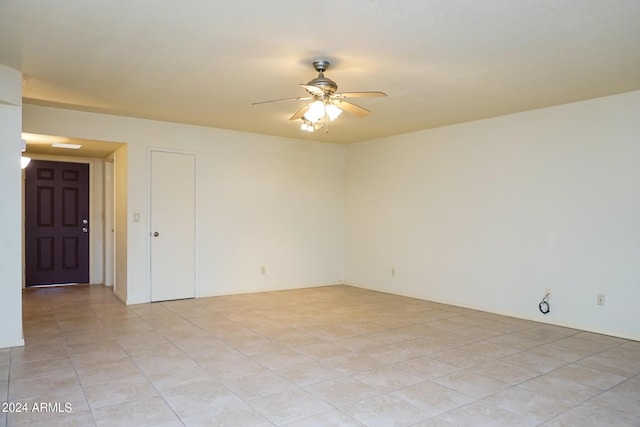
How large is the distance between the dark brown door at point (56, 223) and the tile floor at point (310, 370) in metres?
1.90

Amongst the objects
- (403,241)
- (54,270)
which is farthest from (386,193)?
(54,270)

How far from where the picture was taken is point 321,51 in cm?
308

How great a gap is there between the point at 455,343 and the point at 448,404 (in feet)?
4.46

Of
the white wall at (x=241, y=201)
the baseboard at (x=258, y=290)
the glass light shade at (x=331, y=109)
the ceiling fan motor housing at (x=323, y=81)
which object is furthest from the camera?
the baseboard at (x=258, y=290)

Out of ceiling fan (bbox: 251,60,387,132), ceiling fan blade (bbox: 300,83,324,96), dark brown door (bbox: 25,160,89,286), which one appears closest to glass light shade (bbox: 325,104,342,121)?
ceiling fan (bbox: 251,60,387,132)

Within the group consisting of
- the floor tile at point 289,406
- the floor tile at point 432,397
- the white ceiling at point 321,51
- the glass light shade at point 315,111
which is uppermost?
the white ceiling at point 321,51

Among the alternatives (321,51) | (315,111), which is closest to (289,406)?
(315,111)

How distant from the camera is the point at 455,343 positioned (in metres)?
3.92

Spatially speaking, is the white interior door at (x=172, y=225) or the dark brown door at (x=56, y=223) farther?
the dark brown door at (x=56, y=223)

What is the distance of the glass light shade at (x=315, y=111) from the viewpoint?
328 centimetres

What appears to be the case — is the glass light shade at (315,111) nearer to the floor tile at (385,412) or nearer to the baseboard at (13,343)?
the floor tile at (385,412)

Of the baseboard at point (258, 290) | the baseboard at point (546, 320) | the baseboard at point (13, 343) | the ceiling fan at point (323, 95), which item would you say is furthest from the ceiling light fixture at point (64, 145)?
the baseboard at point (546, 320)

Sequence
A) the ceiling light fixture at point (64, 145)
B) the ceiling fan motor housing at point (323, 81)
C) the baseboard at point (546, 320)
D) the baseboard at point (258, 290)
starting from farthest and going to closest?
the baseboard at point (258, 290), the ceiling light fixture at point (64, 145), the baseboard at point (546, 320), the ceiling fan motor housing at point (323, 81)

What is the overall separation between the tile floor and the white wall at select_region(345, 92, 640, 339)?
442 millimetres
